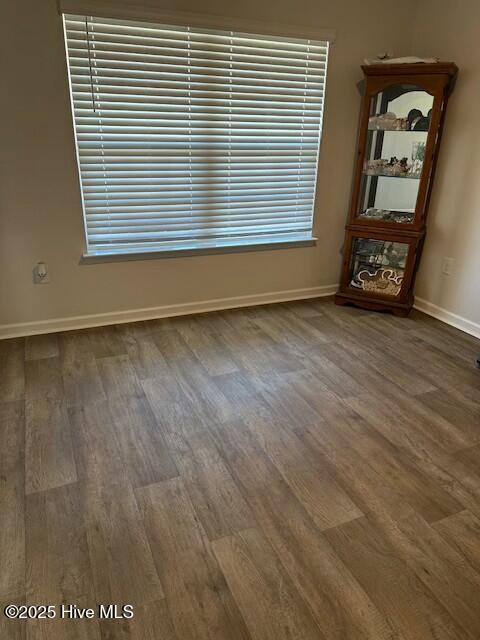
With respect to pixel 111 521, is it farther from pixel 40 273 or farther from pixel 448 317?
pixel 448 317

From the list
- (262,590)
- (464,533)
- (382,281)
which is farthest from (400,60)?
(262,590)

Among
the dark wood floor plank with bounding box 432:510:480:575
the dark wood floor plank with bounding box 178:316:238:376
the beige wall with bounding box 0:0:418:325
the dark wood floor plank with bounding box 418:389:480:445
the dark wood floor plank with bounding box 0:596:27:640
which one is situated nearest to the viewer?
the dark wood floor plank with bounding box 0:596:27:640

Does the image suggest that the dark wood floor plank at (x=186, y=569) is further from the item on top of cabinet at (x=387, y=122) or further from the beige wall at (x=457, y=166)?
the item on top of cabinet at (x=387, y=122)

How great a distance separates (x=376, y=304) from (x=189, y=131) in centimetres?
191

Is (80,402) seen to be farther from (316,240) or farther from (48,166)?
(316,240)

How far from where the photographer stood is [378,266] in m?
3.56

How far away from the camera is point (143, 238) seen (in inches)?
123

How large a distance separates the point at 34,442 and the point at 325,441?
4.36 ft

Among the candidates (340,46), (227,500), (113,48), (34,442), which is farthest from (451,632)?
(340,46)

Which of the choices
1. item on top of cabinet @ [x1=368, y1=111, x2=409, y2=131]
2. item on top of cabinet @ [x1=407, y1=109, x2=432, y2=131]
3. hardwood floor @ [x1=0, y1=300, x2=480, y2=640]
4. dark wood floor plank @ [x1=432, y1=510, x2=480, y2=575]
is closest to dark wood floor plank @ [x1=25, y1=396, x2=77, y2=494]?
hardwood floor @ [x1=0, y1=300, x2=480, y2=640]

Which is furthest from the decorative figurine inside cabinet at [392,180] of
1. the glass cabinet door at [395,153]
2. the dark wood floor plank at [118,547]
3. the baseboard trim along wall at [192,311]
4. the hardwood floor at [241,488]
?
the dark wood floor plank at [118,547]

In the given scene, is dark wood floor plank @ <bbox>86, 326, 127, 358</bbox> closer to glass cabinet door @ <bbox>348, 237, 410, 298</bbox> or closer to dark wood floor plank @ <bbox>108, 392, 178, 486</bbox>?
dark wood floor plank @ <bbox>108, 392, 178, 486</bbox>

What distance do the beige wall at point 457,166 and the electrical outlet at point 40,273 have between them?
2844 mm

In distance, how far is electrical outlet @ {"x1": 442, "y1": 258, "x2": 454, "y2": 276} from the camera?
3361 millimetres
